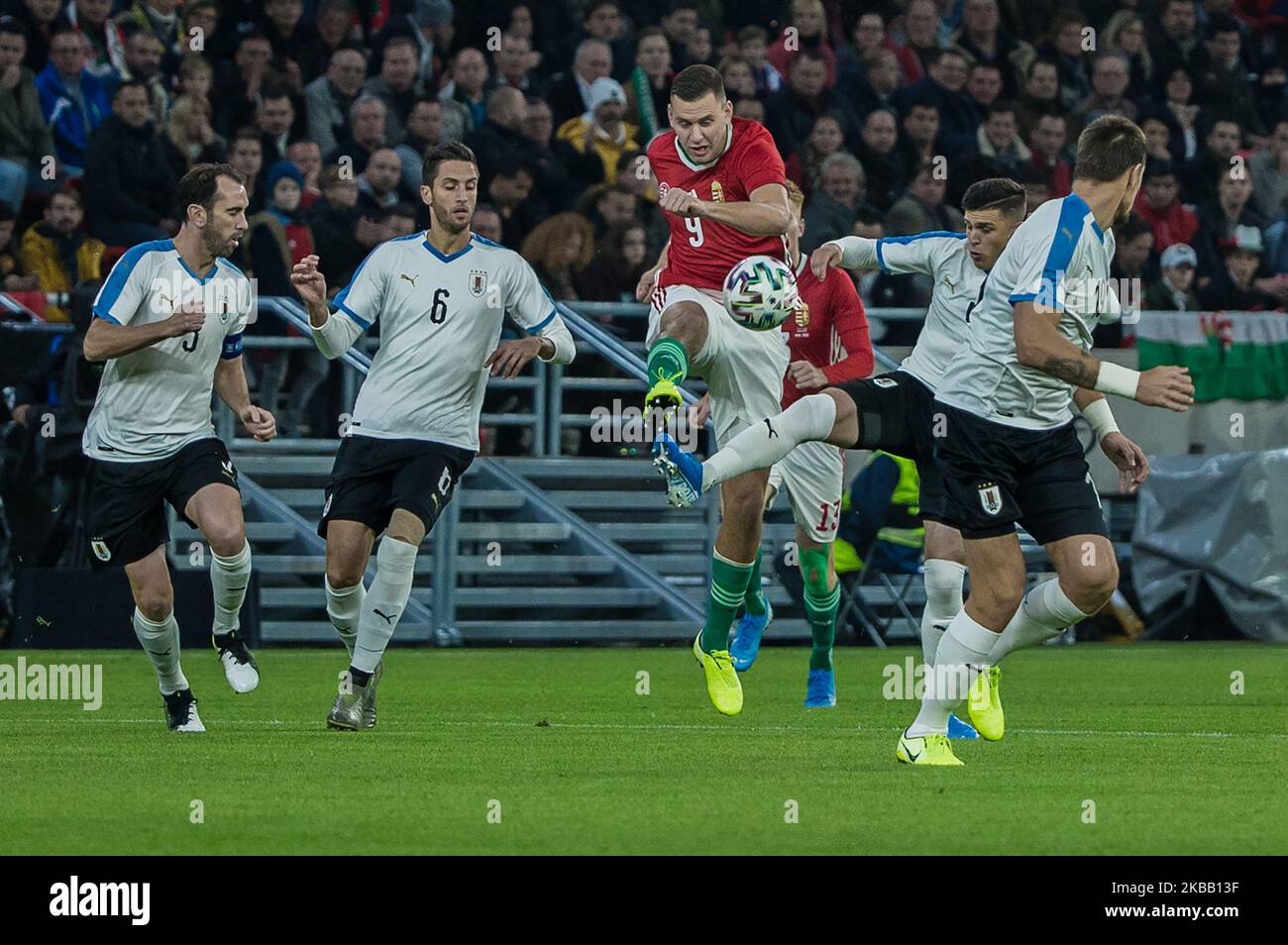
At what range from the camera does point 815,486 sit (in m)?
11.2

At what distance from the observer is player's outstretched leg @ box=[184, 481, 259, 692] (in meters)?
9.58

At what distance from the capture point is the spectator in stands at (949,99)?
19.4 meters

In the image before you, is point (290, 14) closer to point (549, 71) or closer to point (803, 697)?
point (549, 71)

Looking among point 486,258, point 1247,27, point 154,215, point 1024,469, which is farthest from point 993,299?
point 1247,27

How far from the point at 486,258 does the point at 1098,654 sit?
7005 mm

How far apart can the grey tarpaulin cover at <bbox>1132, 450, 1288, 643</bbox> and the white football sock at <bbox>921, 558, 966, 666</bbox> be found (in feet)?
23.1

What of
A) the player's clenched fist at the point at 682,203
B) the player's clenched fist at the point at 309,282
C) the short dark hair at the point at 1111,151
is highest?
the player's clenched fist at the point at 682,203

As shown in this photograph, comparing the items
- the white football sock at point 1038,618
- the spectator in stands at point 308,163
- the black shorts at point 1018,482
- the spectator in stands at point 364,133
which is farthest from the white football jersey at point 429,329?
the spectator in stands at point 364,133

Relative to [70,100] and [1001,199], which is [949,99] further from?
[1001,199]

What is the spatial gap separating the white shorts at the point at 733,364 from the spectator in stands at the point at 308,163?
23.2 feet

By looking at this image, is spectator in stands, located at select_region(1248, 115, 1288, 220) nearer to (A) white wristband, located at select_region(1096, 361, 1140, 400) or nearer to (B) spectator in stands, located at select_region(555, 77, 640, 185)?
(B) spectator in stands, located at select_region(555, 77, 640, 185)

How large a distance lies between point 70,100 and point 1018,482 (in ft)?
35.0

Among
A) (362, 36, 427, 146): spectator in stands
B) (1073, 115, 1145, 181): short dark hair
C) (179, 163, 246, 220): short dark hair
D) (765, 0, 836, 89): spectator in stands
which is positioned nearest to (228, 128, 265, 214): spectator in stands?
(362, 36, 427, 146): spectator in stands

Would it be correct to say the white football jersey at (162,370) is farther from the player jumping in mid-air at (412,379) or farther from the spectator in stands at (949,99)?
the spectator in stands at (949,99)
